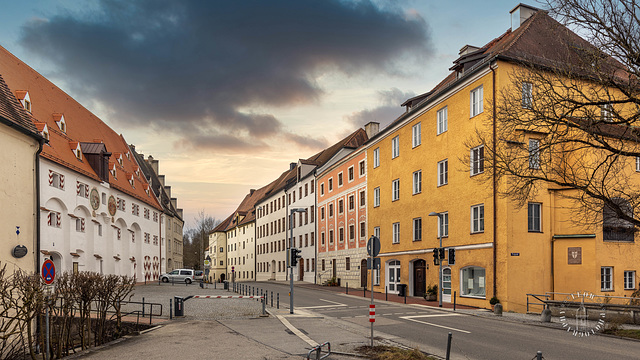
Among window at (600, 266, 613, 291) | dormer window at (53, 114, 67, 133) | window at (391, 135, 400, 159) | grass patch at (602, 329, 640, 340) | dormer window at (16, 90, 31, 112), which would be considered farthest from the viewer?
dormer window at (53, 114, 67, 133)

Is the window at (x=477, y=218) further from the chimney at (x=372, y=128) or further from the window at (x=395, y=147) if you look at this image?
the chimney at (x=372, y=128)

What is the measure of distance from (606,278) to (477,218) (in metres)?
6.64

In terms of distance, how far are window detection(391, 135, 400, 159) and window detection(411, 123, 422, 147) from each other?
226 centimetres

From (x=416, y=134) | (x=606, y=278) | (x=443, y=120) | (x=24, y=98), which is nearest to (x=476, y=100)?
(x=443, y=120)

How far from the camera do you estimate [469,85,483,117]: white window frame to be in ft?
87.0

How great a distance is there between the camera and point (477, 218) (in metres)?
26.7

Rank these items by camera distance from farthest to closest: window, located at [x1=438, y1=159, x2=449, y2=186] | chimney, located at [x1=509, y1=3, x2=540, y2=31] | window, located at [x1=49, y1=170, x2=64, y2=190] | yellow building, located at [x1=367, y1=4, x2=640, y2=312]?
window, located at [x1=49, y1=170, x2=64, y2=190] < chimney, located at [x1=509, y1=3, x2=540, y2=31] < window, located at [x1=438, y1=159, x2=449, y2=186] < yellow building, located at [x1=367, y1=4, x2=640, y2=312]

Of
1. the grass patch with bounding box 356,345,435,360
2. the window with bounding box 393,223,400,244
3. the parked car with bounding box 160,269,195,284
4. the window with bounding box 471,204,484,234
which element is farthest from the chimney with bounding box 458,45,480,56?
the parked car with bounding box 160,269,195,284

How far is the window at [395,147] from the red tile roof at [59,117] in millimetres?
22435

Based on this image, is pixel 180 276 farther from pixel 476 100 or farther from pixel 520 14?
pixel 520 14

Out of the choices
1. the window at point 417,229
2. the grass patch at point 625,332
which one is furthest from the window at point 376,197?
the grass patch at point 625,332

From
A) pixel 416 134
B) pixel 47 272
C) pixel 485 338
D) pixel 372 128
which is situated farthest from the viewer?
pixel 372 128

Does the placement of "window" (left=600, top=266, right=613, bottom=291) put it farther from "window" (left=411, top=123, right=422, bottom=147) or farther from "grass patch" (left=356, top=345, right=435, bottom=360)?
"grass patch" (left=356, top=345, right=435, bottom=360)

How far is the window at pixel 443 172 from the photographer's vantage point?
29.7 m
